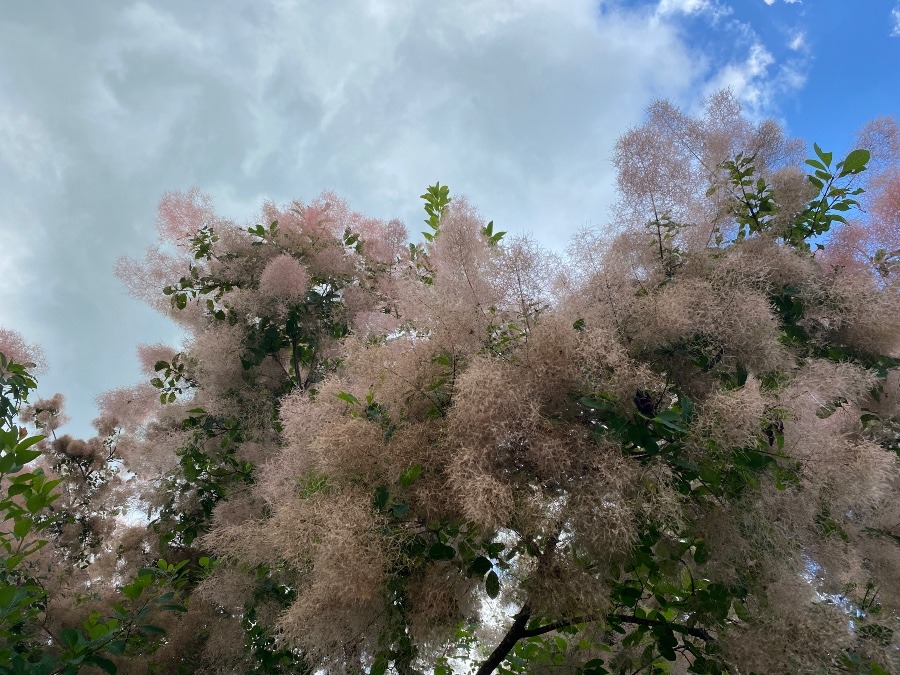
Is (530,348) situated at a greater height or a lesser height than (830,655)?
greater

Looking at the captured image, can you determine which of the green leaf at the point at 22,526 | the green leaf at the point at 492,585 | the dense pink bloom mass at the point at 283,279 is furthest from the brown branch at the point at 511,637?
the dense pink bloom mass at the point at 283,279

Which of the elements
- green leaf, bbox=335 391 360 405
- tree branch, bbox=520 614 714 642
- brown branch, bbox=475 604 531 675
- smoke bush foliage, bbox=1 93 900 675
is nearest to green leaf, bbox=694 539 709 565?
smoke bush foliage, bbox=1 93 900 675

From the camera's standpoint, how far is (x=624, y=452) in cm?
195

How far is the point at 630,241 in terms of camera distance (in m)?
2.55

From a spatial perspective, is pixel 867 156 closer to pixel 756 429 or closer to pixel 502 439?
pixel 756 429

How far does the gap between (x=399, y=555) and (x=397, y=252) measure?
2.85 m

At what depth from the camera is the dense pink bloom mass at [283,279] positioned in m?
3.51

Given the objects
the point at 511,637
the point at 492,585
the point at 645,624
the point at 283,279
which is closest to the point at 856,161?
Result: the point at 645,624

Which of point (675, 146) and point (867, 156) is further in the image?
point (675, 146)

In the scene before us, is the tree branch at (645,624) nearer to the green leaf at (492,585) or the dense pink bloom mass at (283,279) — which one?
the green leaf at (492,585)

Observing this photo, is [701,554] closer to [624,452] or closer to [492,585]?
[624,452]

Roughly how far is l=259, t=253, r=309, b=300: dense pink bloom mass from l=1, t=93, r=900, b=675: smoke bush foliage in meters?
0.75

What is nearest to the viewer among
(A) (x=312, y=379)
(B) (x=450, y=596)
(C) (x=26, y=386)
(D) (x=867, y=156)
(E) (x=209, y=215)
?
(B) (x=450, y=596)

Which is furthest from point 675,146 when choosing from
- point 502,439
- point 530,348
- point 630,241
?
point 502,439
